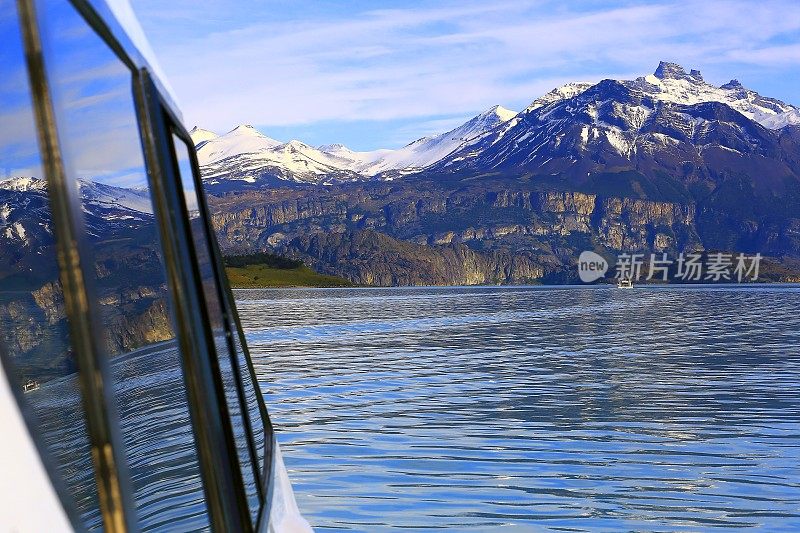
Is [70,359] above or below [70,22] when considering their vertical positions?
below

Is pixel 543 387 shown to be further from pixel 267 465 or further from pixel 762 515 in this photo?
pixel 267 465

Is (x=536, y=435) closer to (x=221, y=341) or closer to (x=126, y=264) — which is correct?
(x=221, y=341)

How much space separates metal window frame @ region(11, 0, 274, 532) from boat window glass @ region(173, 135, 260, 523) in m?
0.11

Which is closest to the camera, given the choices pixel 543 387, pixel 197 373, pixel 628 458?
pixel 197 373

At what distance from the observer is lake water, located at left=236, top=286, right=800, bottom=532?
15906mm

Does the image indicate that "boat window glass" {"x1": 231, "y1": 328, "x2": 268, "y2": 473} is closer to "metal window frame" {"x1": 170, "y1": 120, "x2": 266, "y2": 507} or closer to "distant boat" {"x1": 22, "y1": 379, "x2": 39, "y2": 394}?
"metal window frame" {"x1": 170, "y1": 120, "x2": 266, "y2": 507}

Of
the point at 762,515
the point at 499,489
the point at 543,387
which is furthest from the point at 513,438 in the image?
the point at 543,387

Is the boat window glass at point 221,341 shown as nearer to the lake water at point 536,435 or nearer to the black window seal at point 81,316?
the black window seal at point 81,316

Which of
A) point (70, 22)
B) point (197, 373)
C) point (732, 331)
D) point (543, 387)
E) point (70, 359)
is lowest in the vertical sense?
point (732, 331)

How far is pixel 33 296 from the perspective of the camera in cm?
159

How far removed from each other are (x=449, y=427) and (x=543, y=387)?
1301 cm

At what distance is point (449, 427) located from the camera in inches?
996

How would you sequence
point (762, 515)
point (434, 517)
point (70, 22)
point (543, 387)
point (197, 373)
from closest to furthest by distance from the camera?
point (70, 22) < point (197, 373) < point (434, 517) < point (762, 515) < point (543, 387)

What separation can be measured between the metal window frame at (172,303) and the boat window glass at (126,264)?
0.06 meters
